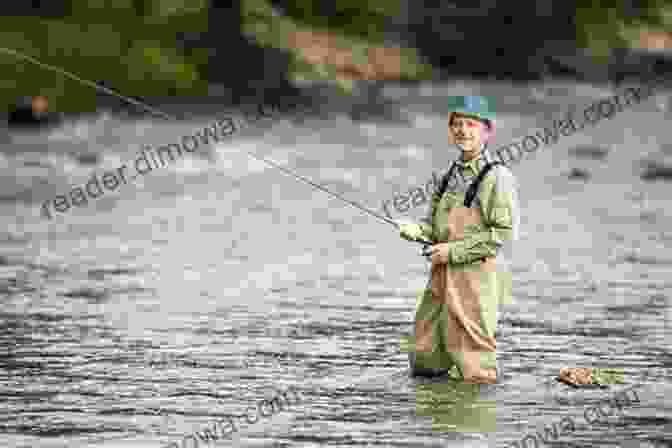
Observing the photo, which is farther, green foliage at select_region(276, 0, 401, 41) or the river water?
green foliage at select_region(276, 0, 401, 41)

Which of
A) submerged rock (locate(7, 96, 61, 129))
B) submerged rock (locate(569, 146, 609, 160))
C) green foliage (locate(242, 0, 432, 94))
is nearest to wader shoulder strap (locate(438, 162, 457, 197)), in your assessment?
submerged rock (locate(569, 146, 609, 160))

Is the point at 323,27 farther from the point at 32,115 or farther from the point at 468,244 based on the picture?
the point at 468,244

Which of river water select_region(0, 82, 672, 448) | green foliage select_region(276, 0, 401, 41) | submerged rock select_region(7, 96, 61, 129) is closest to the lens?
river water select_region(0, 82, 672, 448)

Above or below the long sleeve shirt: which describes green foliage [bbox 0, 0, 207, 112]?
above

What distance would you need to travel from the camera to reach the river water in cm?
855

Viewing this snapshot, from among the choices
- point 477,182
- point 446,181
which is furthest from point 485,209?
point 446,181

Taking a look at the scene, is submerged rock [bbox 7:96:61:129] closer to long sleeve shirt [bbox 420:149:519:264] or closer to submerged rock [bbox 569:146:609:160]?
submerged rock [bbox 569:146:609:160]

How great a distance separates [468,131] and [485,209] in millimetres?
435

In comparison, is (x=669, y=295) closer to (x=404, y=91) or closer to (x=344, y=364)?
(x=344, y=364)

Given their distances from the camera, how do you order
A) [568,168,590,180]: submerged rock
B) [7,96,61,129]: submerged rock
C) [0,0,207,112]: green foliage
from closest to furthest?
[568,168,590,180]: submerged rock → [7,96,61,129]: submerged rock → [0,0,207,112]: green foliage

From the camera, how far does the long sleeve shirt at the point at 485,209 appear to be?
30.5 feet

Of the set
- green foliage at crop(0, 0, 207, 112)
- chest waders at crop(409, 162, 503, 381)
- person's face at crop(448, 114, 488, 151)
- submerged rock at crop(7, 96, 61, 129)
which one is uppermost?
green foliage at crop(0, 0, 207, 112)

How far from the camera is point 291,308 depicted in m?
12.4

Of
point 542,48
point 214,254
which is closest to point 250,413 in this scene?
point 214,254
